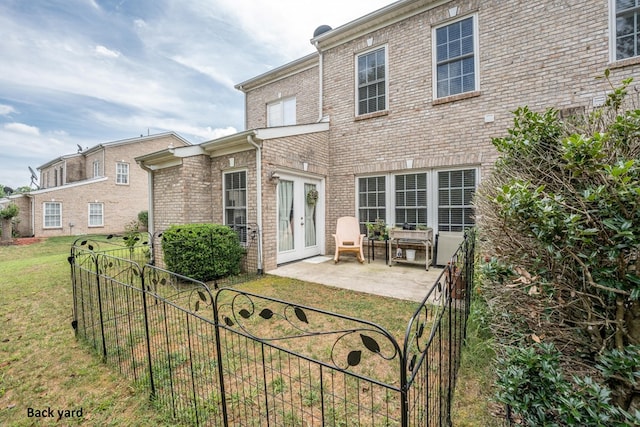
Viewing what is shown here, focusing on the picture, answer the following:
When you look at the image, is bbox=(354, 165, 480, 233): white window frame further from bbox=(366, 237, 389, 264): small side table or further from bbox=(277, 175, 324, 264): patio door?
bbox=(277, 175, 324, 264): patio door

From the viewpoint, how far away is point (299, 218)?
23.7 ft

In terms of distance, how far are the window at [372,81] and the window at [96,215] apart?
18177 mm

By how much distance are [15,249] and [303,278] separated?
14.3 meters

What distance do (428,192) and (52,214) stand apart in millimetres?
20721

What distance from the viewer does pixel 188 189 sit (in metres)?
6.84

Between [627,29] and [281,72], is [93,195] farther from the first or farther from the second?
[627,29]

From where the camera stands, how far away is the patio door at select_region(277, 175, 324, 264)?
6.80 metres

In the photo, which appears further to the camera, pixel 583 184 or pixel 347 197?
pixel 347 197

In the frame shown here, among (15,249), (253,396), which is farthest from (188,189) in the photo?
(15,249)

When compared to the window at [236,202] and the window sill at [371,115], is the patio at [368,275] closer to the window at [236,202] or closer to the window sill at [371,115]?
the window at [236,202]

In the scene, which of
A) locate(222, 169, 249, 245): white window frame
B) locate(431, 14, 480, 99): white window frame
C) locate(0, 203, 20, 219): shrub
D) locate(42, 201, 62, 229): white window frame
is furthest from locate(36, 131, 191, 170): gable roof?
locate(431, 14, 480, 99): white window frame

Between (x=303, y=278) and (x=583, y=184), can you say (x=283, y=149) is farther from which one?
(x=583, y=184)

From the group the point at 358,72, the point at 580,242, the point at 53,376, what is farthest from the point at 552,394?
the point at 358,72

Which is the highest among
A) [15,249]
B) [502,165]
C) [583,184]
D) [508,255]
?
[502,165]
